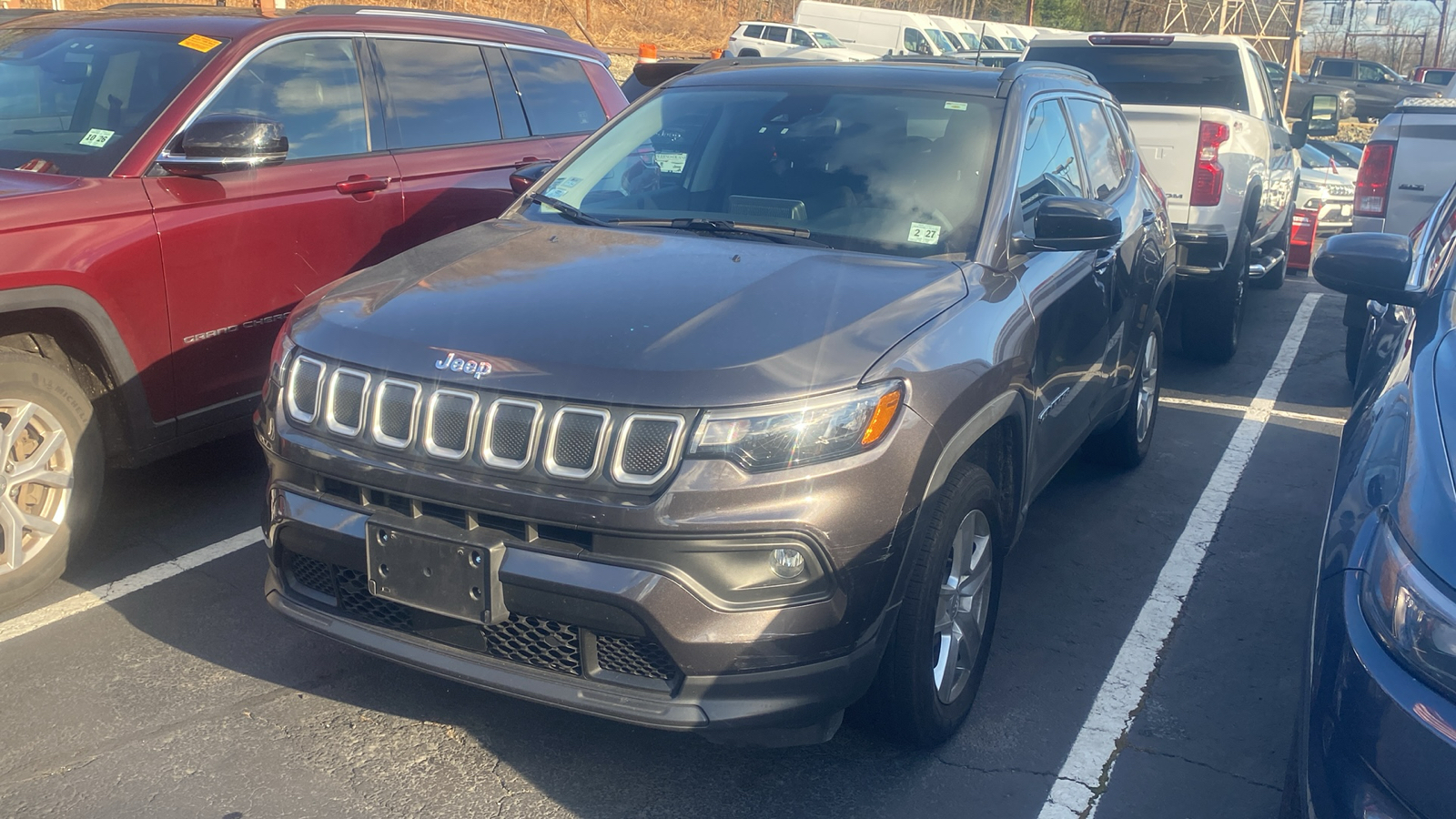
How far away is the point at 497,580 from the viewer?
9.08 ft

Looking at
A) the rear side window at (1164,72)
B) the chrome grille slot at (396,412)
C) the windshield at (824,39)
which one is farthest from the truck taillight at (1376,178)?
the windshield at (824,39)

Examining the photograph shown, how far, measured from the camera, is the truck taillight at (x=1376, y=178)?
8.47 meters

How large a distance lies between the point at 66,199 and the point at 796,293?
→ 96.0 inches

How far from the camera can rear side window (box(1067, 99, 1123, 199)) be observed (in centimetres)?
483

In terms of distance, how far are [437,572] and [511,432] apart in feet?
→ 1.20

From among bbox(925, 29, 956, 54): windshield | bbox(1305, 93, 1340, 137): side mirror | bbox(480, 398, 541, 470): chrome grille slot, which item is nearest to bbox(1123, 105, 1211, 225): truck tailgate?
bbox(1305, 93, 1340, 137): side mirror

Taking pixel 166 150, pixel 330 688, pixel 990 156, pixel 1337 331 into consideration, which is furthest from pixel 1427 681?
pixel 1337 331

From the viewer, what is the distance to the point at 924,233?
376cm

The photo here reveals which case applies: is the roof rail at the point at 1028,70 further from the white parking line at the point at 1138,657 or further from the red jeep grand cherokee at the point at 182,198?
the red jeep grand cherokee at the point at 182,198

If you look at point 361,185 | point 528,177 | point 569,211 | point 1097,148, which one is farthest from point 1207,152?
point 361,185

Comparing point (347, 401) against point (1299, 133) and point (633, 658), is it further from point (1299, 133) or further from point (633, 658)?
point (1299, 133)

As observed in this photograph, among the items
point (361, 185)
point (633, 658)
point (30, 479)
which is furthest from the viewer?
point (361, 185)

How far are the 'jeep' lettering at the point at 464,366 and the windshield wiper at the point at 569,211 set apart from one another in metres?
1.22

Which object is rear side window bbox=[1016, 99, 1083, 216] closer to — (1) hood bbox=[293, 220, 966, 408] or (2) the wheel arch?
(1) hood bbox=[293, 220, 966, 408]
